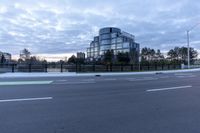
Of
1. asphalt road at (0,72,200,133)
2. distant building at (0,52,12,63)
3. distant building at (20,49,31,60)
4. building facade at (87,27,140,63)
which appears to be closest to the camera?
asphalt road at (0,72,200,133)

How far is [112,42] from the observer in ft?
265

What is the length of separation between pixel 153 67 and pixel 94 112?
1379 inches

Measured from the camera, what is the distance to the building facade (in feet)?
246

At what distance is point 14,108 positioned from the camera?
5.40 meters

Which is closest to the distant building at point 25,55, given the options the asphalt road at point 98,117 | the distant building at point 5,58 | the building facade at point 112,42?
the distant building at point 5,58

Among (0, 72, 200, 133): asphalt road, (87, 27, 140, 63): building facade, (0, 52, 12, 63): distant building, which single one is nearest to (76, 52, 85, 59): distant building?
(87, 27, 140, 63): building facade

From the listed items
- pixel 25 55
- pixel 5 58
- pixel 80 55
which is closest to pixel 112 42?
pixel 80 55

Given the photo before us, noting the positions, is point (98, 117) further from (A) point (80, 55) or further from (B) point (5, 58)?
(A) point (80, 55)

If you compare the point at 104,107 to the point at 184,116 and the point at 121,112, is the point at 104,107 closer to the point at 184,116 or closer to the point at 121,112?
the point at 121,112

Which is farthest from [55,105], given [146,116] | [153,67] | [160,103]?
[153,67]

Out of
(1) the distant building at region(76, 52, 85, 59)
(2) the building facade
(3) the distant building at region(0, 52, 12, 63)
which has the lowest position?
(3) the distant building at region(0, 52, 12, 63)

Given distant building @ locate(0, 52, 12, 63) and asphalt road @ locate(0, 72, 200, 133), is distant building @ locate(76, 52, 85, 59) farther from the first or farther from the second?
asphalt road @ locate(0, 72, 200, 133)

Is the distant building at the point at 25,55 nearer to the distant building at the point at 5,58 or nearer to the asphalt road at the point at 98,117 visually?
the distant building at the point at 5,58

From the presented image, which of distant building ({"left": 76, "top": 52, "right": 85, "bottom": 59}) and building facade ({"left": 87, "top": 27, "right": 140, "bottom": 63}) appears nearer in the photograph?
distant building ({"left": 76, "top": 52, "right": 85, "bottom": 59})
